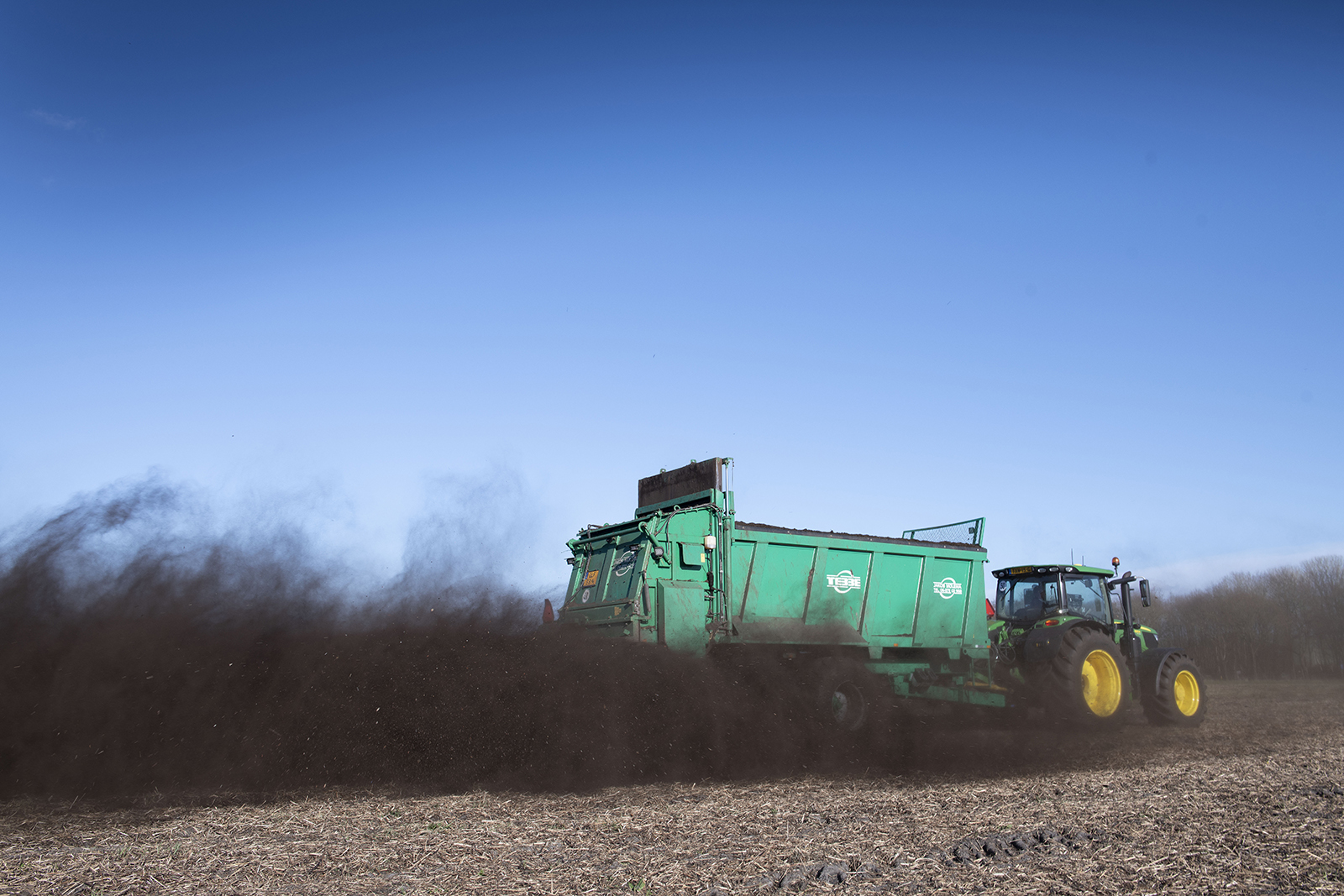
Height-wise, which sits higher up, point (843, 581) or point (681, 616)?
point (843, 581)

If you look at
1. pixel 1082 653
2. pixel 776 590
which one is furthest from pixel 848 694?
pixel 1082 653

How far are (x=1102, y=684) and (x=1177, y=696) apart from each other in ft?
7.60

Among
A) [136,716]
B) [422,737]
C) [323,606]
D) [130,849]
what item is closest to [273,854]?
[130,849]

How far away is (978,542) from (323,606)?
9.42 meters

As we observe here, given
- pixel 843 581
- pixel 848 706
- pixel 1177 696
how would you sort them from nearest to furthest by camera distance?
pixel 848 706
pixel 843 581
pixel 1177 696

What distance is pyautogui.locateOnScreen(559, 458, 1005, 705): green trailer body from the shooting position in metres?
9.88

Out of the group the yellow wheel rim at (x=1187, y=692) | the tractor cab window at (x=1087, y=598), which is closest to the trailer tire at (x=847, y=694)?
the tractor cab window at (x=1087, y=598)

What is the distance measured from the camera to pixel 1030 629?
1241 centimetres

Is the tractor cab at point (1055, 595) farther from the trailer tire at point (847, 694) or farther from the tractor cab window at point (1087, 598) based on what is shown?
the trailer tire at point (847, 694)

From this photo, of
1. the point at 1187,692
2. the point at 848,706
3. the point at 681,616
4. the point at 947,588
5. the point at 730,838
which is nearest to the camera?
the point at 730,838

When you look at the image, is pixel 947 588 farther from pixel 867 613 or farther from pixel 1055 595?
pixel 1055 595

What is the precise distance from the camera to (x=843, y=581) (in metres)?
11.1

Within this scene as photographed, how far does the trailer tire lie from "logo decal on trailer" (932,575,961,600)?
6.40 feet

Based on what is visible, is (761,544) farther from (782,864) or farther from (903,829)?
(782,864)
